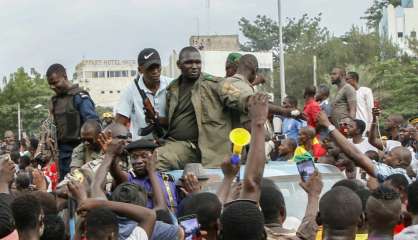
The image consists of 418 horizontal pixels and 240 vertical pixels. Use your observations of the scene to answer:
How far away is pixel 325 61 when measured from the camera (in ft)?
172

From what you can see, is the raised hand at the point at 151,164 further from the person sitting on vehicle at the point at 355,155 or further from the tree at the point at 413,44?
the tree at the point at 413,44

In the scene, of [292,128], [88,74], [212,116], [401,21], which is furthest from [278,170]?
[88,74]

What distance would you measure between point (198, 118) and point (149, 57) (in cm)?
75

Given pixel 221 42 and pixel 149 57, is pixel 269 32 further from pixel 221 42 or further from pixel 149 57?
pixel 149 57

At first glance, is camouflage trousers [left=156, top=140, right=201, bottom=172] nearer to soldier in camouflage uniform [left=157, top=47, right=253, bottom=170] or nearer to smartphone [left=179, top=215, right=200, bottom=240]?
soldier in camouflage uniform [left=157, top=47, right=253, bottom=170]

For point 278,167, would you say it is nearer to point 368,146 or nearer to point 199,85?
point 199,85

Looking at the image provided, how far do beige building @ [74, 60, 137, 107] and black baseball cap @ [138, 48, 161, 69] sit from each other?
352 ft

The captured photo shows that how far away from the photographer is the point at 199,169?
736cm

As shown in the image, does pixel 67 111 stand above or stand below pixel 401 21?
below

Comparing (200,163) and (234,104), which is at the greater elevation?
(234,104)

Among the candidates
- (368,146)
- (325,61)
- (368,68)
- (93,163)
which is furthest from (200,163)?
(325,61)

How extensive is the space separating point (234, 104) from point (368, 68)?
36422 mm

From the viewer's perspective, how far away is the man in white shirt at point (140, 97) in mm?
8258

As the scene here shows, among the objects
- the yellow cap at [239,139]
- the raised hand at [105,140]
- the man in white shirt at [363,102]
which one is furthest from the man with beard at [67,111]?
the man in white shirt at [363,102]
